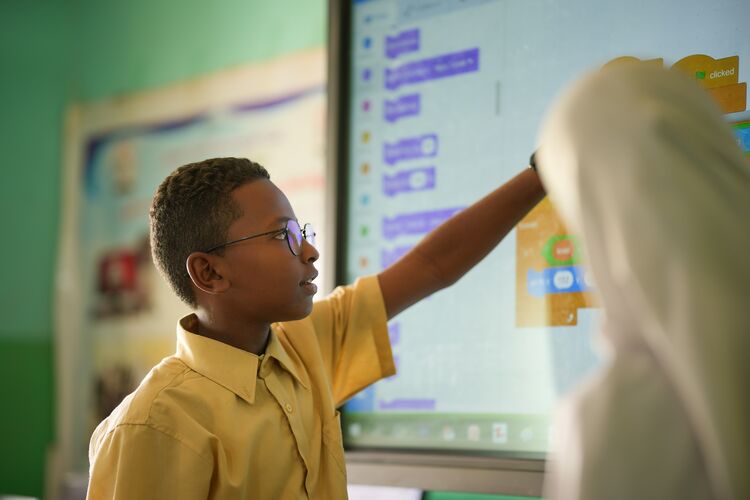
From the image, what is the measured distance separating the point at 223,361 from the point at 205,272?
0.50ft

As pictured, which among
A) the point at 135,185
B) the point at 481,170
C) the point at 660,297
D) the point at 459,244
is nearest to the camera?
the point at 660,297

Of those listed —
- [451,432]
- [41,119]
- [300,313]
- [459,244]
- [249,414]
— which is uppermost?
[41,119]

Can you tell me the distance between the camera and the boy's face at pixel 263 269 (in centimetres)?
139

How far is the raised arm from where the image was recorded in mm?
1432

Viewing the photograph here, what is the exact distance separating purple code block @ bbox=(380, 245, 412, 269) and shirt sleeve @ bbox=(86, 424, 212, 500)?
0.89m

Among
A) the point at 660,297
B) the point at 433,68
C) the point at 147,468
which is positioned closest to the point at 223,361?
the point at 147,468

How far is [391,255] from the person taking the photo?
2.09m

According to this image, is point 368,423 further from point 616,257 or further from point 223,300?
point 616,257

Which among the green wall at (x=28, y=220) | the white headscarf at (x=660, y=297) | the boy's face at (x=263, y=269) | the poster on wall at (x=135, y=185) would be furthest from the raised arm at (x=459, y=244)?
the green wall at (x=28, y=220)

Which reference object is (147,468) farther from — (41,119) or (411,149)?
(41,119)

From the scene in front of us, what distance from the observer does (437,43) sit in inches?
80.2

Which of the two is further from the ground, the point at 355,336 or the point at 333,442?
the point at 355,336

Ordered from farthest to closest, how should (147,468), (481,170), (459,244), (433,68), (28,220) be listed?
(28,220) → (433,68) → (481,170) → (459,244) → (147,468)

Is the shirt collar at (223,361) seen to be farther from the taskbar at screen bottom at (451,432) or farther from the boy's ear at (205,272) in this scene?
the taskbar at screen bottom at (451,432)
